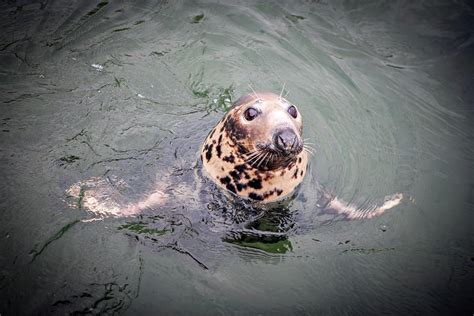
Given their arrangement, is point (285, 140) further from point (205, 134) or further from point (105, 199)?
point (105, 199)

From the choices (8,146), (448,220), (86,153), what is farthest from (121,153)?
(448,220)

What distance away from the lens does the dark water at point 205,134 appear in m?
3.57

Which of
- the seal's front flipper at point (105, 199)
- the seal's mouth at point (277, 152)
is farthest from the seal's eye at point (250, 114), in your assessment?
the seal's front flipper at point (105, 199)

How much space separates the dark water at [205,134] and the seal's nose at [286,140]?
98cm

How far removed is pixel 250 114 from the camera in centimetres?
Answer: 383

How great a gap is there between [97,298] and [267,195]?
1759mm

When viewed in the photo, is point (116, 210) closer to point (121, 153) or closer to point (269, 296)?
point (121, 153)

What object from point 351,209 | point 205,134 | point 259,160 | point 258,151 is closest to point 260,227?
point 259,160

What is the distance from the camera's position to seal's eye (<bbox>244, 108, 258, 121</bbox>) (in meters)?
3.81

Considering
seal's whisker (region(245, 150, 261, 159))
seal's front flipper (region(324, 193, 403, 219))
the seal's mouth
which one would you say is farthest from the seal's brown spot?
seal's front flipper (region(324, 193, 403, 219))

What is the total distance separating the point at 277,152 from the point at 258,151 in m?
0.25

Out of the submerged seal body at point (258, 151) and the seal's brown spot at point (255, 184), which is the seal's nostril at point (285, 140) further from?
the seal's brown spot at point (255, 184)

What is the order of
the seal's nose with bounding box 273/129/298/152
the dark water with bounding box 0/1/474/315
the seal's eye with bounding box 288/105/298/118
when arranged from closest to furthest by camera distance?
1. the seal's nose with bounding box 273/129/298/152
2. the dark water with bounding box 0/1/474/315
3. the seal's eye with bounding box 288/105/298/118

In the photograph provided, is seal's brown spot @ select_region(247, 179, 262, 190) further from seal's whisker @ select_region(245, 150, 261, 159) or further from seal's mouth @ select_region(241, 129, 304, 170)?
seal's whisker @ select_region(245, 150, 261, 159)
